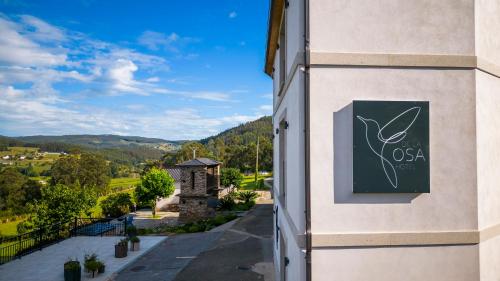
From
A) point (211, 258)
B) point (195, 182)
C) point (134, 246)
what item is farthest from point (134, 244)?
point (195, 182)

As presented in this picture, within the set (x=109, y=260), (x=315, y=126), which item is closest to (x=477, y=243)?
(x=315, y=126)

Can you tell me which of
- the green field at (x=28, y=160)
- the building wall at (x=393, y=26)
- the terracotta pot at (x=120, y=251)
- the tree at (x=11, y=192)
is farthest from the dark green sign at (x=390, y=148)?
the green field at (x=28, y=160)

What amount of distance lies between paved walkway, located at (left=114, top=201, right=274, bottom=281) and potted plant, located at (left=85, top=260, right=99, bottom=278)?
866 millimetres

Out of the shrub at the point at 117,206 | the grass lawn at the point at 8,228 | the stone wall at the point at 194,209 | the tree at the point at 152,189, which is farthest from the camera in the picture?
the grass lawn at the point at 8,228

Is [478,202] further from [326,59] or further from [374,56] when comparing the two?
[326,59]

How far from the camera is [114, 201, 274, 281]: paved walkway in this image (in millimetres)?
11562

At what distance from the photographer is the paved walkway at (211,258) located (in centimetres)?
1156

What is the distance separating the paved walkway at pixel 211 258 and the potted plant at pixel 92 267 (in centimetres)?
87

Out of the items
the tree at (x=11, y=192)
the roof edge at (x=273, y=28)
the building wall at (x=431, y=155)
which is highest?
the roof edge at (x=273, y=28)

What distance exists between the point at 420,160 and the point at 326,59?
2.16m

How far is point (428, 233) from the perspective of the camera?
A: 495cm

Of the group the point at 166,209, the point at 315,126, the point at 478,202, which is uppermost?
the point at 315,126

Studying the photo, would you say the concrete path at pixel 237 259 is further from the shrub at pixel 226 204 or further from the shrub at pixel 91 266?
the shrub at pixel 226 204

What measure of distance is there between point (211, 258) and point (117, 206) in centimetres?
2798
